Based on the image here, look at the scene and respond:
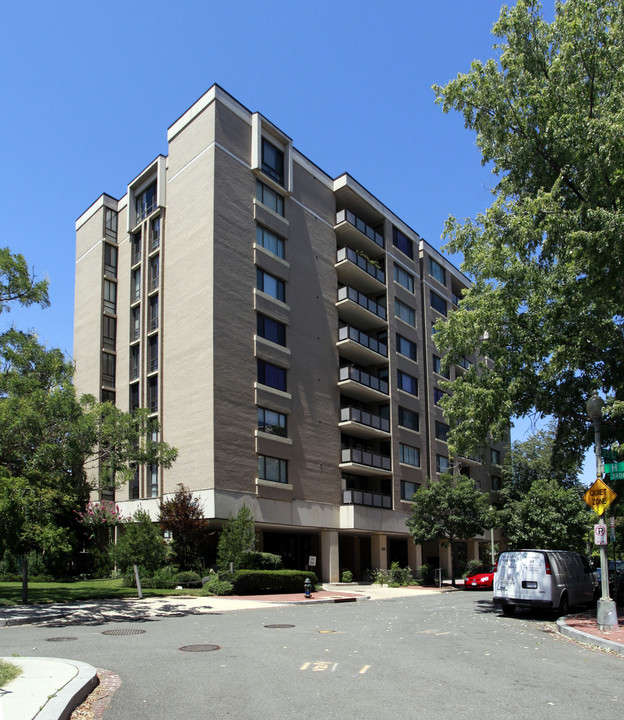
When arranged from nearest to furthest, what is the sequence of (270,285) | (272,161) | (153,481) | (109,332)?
(153,481), (270,285), (272,161), (109,332)

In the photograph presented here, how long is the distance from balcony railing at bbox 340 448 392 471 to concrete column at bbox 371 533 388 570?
439 centimetres

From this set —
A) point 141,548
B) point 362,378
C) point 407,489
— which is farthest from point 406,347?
point 141,548

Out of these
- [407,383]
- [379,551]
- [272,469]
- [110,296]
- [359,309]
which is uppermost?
[110,296]

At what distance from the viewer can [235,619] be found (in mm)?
17141

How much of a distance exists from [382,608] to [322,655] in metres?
12.4

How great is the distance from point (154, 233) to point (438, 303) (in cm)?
2495

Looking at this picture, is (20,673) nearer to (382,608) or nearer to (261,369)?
(382,608)

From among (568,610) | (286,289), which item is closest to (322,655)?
(568,610)

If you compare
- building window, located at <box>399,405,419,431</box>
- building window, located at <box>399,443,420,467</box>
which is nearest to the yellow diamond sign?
building window, located at <box>399,443,420,467</box>

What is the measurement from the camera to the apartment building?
106 feet

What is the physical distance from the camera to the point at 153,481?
34.2 metres

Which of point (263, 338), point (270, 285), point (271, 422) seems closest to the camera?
point (271, 422)

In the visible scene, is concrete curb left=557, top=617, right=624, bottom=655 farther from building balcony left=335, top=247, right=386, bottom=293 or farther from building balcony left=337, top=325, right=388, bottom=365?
building balcony left=335, top=247, right=386, bottom=293

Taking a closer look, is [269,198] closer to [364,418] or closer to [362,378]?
[362,378]
